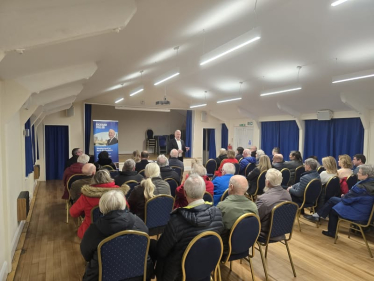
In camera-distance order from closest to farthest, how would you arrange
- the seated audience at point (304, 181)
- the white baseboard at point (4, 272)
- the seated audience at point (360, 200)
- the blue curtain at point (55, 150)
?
the white baseboard at point (4, 272)
the seated audience at point (360, 200)
the seated audience at point (304, 181)
the blue curtain at point (55, 150)

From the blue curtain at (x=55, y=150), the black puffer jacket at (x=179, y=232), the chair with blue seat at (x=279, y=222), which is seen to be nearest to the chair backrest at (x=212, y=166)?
the chair with blue seat at (x=279, y=222)

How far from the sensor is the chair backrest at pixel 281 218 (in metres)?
2.56

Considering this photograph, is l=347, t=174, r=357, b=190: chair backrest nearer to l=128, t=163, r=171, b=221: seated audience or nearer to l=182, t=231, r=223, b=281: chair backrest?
l=128, t=163, r=171, b=221: seated audience

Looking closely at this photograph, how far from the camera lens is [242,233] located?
2211 mm

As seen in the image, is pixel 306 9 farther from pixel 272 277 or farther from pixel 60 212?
pixel 60 212

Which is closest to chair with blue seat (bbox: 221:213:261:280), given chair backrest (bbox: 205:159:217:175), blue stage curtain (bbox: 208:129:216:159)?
chair backrest (bbox: 205:159:217:175)

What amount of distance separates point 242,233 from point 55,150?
8.48 metres

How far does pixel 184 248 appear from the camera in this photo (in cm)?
182

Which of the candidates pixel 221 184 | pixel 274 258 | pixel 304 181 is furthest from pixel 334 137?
pixel 274 258

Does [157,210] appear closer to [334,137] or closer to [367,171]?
[367,171]

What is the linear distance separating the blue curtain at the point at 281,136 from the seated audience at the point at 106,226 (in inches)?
336

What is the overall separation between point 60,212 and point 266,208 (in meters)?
4.24

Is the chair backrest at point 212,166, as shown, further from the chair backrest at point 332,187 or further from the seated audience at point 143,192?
the seated audience at point 143,192

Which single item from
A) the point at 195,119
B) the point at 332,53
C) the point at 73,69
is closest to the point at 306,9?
the point at 332,53
